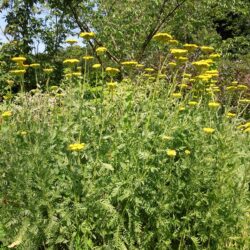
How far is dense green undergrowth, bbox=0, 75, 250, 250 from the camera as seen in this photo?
104 inches

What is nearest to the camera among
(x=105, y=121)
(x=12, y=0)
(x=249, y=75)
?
(x=105, y=121)

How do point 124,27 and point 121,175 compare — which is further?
point 124,27

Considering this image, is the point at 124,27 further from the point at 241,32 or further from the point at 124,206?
the point at 241,32

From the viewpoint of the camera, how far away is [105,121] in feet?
9.66

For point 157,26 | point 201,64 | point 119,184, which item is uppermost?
point 157,26

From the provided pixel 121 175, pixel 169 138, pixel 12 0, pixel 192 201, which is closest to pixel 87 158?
pixel 121 175

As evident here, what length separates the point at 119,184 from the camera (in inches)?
104

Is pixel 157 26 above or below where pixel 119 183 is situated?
above

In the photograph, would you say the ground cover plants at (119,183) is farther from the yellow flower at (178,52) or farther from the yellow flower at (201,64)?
the yellow flower at (201,64)

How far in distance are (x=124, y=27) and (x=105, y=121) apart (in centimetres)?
574

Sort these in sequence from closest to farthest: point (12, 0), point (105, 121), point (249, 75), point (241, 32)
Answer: point (105, 121) < point (249, 75) < point (12, 0) < point (241, 32)

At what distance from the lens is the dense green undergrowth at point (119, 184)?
2.63 metres

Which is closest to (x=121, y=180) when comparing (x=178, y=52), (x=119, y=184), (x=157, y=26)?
(x=119, y=184)

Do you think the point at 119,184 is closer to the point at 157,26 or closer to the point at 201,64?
the point at 201,64
